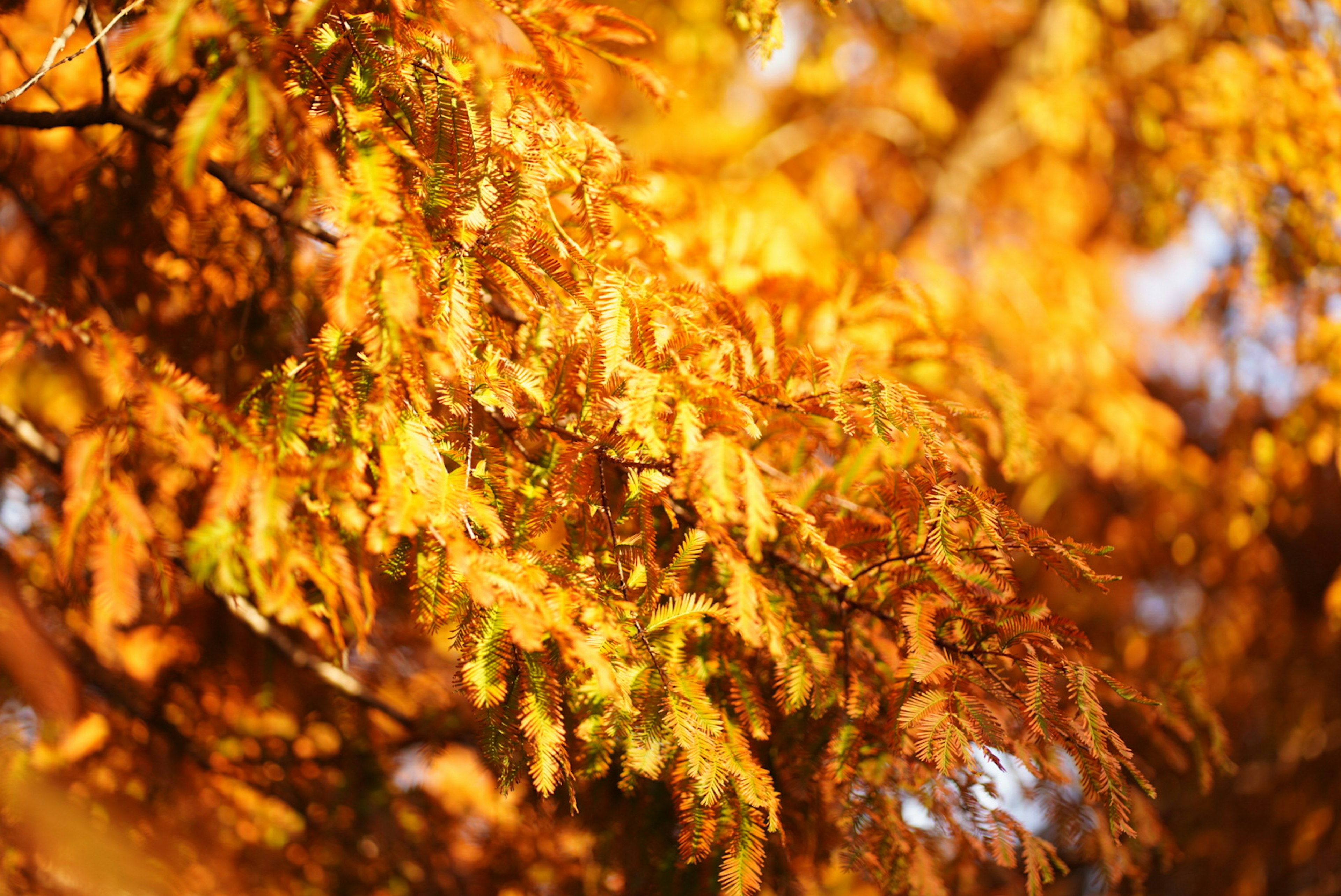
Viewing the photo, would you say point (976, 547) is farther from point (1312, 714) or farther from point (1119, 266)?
point (1119, 266)

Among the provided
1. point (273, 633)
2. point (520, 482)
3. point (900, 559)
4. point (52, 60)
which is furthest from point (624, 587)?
point (273, 633)

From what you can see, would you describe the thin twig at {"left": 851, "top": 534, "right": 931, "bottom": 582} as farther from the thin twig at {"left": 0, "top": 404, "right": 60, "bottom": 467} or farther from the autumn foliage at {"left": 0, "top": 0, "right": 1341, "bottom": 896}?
the thin twig at {"left": 0, "top": 404, "right": 60, "bottom": 467}

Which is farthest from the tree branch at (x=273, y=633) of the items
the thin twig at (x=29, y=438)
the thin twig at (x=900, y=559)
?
the thin twig at (x=900, y=559)

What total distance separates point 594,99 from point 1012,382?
5.24m

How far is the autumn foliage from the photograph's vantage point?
1.08 metres

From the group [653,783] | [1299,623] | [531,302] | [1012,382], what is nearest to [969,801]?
[653,783]

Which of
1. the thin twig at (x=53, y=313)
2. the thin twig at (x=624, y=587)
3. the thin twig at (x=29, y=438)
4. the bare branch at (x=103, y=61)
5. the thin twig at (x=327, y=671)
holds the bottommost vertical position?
the thin twig at (x=327, y=671)

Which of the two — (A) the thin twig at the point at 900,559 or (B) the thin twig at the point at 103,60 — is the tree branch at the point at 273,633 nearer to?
(B) the thin twig at the point at 103,60

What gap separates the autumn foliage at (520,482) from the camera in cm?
108

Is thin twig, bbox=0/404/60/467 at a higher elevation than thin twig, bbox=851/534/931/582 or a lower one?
lower

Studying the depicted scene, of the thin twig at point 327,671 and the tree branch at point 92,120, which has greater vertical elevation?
the tree branch at point 92,120

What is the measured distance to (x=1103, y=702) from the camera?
2.27m

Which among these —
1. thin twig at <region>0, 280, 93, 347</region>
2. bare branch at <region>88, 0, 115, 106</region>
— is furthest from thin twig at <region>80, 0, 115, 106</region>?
thin twig at <region>0, 280, 93, 347</region>

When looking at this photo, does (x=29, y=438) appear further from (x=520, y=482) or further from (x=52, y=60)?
(x=520, y=482)
